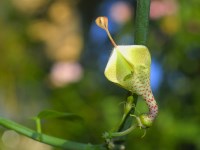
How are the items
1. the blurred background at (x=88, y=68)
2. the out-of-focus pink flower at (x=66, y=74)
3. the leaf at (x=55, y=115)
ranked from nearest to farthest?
the leaf at (x=55, y=115) → the blurred background at (x=88, y=68) → the out-of-focus pink flower at (x=66, y=74)

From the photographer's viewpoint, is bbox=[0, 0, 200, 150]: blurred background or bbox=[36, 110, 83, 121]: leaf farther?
bbox=[0, 0, 200, 150]: blurred background

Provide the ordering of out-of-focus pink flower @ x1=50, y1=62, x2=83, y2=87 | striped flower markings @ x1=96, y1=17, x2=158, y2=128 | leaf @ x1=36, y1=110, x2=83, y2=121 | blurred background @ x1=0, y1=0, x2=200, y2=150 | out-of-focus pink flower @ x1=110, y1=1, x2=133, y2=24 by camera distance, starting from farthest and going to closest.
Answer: out-of-focus pink flower @ x1=110, y1=1, x2=133, y2=24, out-of-focus pink flower @ x1=50, y1=62, x2=83, y2=87, blurred background @ x1=0, y1=0, x2=200, y2=150, leaf @ x1=36, y1=110, x2=83, y2=121, striped flower markings @ x1=96, y1=17, x2=158, y2=128

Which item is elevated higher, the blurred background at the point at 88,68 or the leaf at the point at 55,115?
the leaf at the point at 55,115

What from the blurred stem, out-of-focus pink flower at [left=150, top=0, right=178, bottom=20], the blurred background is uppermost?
the blurred stem

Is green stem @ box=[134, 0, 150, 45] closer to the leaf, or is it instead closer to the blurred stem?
the blurred stem

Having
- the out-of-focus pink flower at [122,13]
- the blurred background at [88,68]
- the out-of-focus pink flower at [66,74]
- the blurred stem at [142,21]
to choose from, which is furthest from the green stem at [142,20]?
the out-of-focus pink flower at [122,13]

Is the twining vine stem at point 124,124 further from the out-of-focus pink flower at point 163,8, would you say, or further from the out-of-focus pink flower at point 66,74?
the out-of-focus pink flower at point 66,74

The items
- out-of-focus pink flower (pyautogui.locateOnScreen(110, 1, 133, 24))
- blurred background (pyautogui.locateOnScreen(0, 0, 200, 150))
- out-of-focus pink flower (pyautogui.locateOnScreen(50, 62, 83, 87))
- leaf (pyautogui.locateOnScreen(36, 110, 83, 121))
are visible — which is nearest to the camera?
leaf (pyautogui.locateOnScreen(36, 110, 83, 121))

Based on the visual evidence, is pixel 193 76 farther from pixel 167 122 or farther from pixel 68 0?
pixel 68 0

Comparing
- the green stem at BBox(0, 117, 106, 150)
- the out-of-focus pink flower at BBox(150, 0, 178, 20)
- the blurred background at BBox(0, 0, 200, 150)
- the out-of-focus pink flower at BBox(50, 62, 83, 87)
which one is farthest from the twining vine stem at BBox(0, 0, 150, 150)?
the out-of-focus pink flower at BBox(50, 62, 83, 87)
